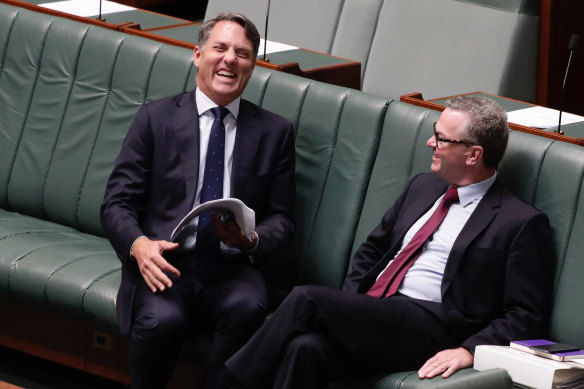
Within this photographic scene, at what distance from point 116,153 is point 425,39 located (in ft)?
5.65

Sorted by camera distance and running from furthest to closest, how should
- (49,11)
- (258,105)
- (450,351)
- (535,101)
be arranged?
(535,101)
(49,11)
(258,105)
(450,351)

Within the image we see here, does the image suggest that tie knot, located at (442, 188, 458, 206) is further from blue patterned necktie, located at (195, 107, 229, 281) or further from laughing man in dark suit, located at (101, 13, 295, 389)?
blue patterned necktie, located at (195, 107, 229, 281)

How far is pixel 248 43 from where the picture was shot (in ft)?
10.1

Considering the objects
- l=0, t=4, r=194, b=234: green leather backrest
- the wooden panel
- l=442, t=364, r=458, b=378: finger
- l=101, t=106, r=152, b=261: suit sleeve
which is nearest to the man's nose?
l=101, t=106, r=152, b=261: suit sleeve

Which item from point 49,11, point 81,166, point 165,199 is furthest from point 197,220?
point 49,11

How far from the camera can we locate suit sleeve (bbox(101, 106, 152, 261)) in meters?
2.97

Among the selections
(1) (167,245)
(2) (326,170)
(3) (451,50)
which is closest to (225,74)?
(2) (326,170)

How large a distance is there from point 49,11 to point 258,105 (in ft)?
3.34

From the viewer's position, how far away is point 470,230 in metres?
2.74

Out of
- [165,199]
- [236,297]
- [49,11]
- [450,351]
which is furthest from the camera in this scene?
[49,11]

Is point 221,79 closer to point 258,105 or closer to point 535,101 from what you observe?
point 258,105

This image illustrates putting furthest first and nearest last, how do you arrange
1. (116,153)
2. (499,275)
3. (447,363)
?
(116,153), (499,275), (447,363)

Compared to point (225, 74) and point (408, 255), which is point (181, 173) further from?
point (408, 255)

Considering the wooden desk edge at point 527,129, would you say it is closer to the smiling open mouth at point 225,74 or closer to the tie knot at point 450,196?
the tie knot at point 450,196
